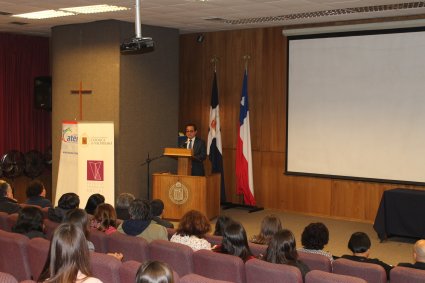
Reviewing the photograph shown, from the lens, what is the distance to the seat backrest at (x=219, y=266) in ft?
13.6

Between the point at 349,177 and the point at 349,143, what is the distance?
54cm

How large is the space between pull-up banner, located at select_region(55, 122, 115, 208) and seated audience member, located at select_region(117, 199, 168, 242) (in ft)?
13.3

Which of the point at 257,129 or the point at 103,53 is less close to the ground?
the point at 103,53

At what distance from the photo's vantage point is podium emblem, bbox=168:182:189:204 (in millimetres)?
9156

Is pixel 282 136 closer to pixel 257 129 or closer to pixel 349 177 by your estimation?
pixel 257 129

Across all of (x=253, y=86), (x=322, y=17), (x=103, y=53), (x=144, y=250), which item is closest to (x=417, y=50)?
(x=322, y=17)

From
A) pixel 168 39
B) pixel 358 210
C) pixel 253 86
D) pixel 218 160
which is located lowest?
pixel 358 210

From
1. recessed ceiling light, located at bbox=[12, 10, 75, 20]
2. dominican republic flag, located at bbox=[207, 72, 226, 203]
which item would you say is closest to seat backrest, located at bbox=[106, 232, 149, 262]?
recessed ceiling light, located at bbox=[12, 10, 75, 20]

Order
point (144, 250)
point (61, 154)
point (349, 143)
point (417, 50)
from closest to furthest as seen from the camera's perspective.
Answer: point (144, 250) → point (417, 50) → point (349, 143) → point (61, 154)

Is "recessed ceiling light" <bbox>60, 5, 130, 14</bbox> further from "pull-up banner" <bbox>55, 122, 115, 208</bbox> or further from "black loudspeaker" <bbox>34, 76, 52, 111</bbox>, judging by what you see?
"black loudspeaker" <bbox>34, 76, 52, 111</bbox>

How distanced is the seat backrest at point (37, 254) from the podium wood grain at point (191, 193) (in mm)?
4513

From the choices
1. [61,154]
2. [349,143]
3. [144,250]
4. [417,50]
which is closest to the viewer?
[144,250]

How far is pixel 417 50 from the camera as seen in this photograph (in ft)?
28.4

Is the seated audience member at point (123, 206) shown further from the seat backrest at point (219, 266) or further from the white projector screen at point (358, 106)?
the white projector screen at point (358, 106)
